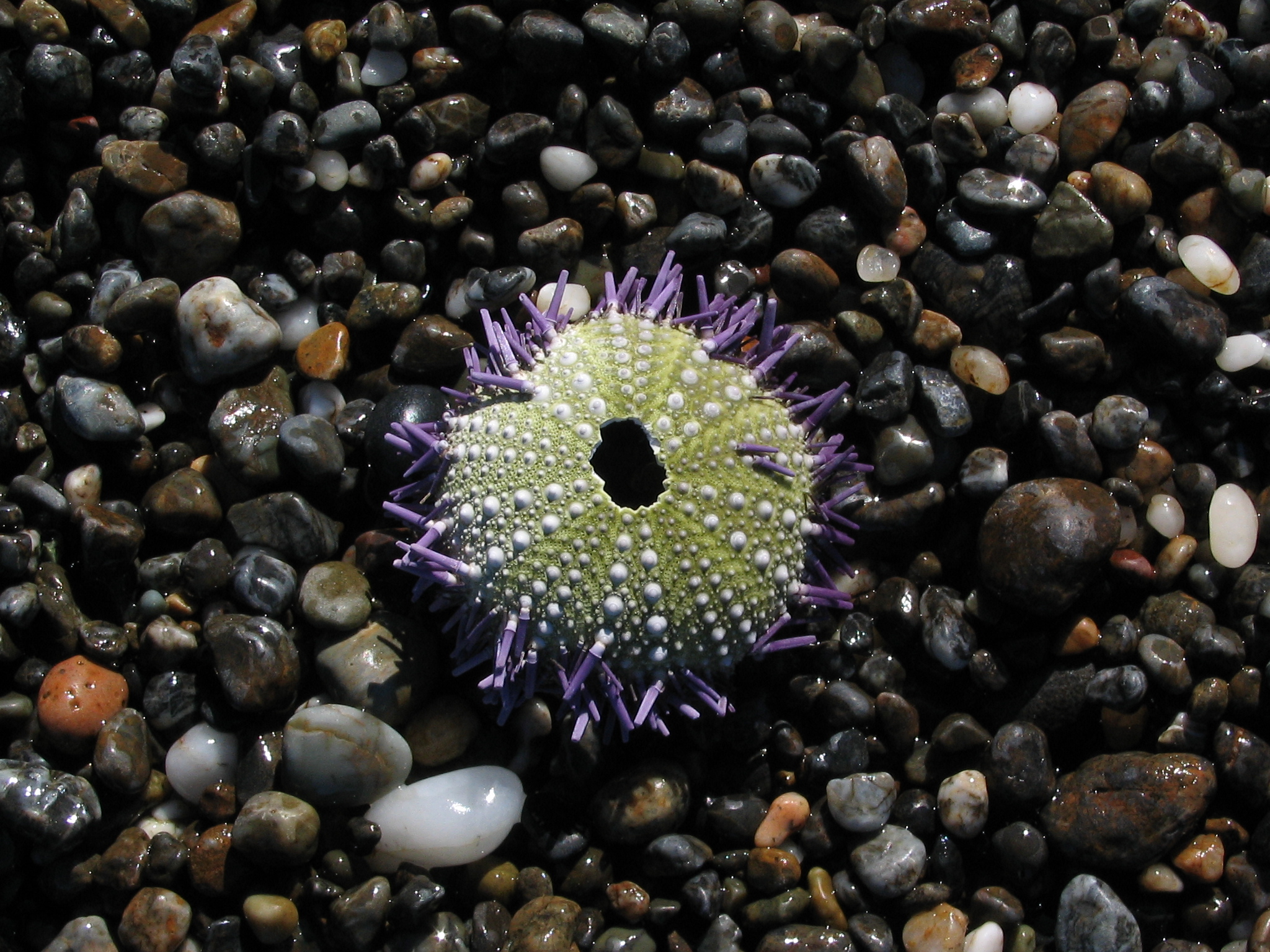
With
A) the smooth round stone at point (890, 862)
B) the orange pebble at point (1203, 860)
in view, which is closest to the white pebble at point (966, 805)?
the smooth round stone at point (890, 862)

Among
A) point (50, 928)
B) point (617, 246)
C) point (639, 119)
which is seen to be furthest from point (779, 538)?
point (50, 928)

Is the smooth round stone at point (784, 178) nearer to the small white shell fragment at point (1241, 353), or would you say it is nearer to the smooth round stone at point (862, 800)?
the small white shell fragment at point (1241, 353)

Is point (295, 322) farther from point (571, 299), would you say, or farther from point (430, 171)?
point (571, 299)

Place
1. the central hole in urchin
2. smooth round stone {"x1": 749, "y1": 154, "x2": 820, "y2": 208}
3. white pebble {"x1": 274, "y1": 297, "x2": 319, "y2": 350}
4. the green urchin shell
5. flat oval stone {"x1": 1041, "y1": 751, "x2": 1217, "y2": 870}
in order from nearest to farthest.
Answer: the green urchin shell, the central hole in urchin, flat oval stone {"x1": 1041, "y1": 751, "x2": 1217, "y2": 870}, smooth round stone {"x1": 749, "y1": 154, "x2": 820, "y2": 208}, white pebble {"x1": 274, "y1": 297, "x2": 319, "y2": 350}

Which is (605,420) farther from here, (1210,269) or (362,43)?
(1210,269)

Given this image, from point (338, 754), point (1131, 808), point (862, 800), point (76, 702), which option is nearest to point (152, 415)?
point (76, 702)

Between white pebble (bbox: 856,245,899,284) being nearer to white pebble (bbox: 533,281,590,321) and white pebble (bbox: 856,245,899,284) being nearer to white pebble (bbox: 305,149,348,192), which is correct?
white pebble (bbox: 533,281,590,321)

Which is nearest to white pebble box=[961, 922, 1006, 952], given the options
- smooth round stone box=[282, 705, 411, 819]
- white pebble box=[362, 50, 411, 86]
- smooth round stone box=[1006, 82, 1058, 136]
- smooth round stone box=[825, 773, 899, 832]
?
smooth round stone box=[825, 773, 899, 832]
